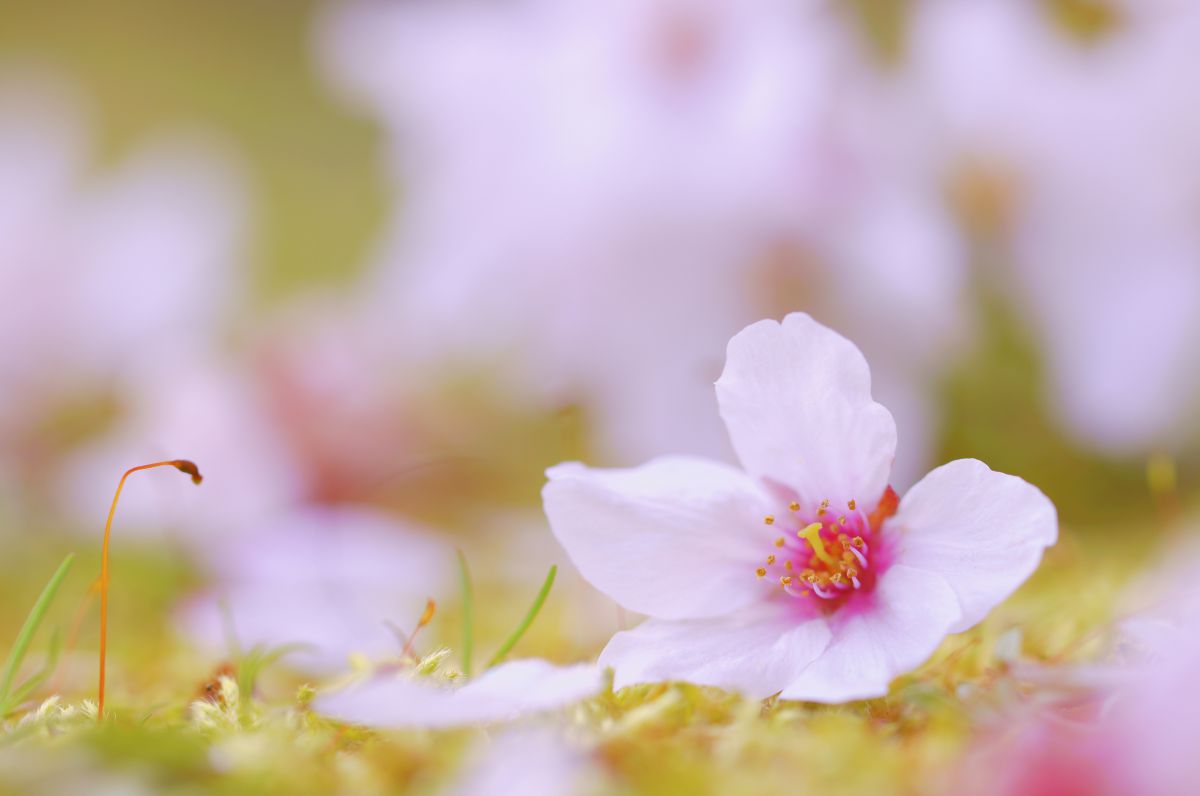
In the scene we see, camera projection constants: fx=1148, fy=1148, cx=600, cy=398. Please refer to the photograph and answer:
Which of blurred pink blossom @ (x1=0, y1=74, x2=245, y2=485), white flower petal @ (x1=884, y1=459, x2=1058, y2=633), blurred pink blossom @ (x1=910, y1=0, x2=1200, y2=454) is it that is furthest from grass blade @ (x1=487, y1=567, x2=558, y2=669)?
blurred pink blossom @ (x1=0, y1=74, x2=245, y2=485)

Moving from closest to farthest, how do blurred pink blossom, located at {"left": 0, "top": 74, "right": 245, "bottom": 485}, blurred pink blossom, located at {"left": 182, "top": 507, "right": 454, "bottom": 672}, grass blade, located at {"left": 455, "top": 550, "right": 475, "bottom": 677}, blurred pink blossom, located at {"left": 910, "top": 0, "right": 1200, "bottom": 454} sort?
grass blade, located at {"left": 455, "top": 550, "right": 475, "bottom": 677} < blurred pink blossom, located at {"left": 182, "top": 507, "right": 454, "bottom": 672} < blurred pink blossom, located at {"left": 910, "top": 0, "right": 1200, "bottom": 454} < blurred pink blossom, located at {"left": 0, "top": 74, "right": 245, "bottom": 485}

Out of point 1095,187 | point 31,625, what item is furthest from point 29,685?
point 1095,187

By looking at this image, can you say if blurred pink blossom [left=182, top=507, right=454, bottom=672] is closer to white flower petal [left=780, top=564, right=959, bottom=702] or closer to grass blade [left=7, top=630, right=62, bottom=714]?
grass blade [left=7, top=630, right=62, bottom=714]

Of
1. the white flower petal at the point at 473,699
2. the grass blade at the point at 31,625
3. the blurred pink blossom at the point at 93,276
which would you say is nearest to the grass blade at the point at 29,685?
the grass blade at the point at 31,625

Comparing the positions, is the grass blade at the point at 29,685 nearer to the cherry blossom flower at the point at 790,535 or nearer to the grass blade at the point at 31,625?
the grass blade at the point at 31,625

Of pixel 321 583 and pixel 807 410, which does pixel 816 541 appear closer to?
pixel 807 410

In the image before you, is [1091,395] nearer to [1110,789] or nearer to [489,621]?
[489,621]
